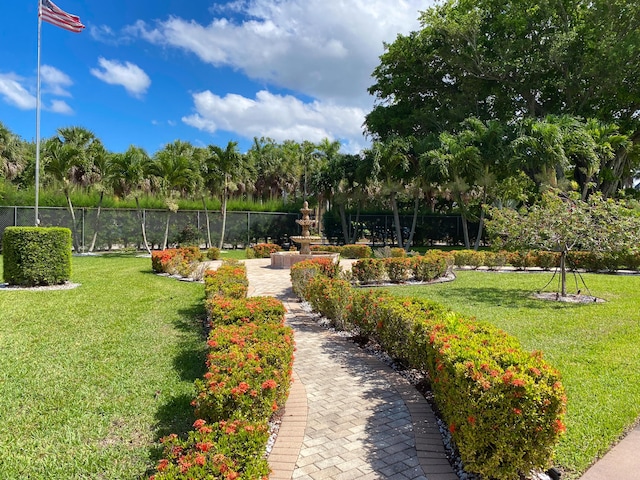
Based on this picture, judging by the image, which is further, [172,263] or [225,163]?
[225,163]

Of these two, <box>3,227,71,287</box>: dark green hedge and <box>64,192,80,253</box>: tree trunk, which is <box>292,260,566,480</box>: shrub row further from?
<box>64,192,80,253</box>: tree trunk

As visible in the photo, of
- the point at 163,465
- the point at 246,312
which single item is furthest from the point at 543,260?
the point at 163,465

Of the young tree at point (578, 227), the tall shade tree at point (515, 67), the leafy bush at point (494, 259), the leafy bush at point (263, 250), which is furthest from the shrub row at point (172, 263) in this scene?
the tall shade tree at point (515, 67)

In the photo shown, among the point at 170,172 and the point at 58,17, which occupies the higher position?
the point at 58,17

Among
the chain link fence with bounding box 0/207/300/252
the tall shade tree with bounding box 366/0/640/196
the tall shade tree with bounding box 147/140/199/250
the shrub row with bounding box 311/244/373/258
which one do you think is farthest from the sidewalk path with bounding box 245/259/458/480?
the tall shade tree with bounding box 366/0/640/196

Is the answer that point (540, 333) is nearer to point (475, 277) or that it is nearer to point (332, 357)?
point (332, 357)

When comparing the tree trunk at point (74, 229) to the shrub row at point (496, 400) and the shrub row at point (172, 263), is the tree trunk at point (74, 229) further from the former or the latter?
the shrub row at point (496, 400)

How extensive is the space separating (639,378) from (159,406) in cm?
495

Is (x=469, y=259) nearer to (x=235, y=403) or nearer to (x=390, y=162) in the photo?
(x=390, y=162)

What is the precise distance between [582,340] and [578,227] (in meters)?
3.54

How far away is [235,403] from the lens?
118 inches

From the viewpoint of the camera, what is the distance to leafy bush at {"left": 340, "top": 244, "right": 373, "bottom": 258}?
18438 millimetres

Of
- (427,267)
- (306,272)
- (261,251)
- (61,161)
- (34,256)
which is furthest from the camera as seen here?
(261,251)

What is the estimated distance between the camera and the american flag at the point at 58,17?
47.0 feet
